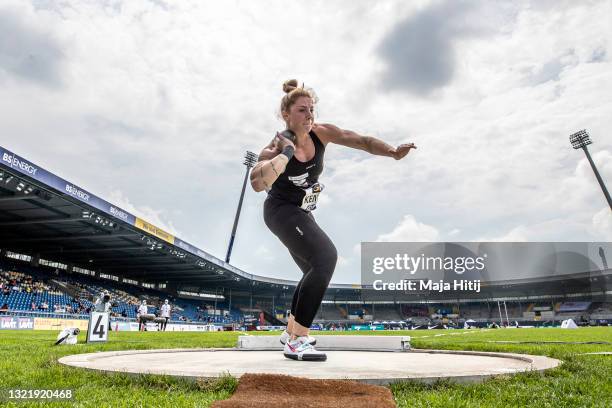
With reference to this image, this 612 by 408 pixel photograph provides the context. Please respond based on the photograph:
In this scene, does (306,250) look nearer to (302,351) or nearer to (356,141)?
(302,351)

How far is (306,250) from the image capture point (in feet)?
12.6

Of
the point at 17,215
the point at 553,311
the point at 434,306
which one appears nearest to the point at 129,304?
the point at 17,215

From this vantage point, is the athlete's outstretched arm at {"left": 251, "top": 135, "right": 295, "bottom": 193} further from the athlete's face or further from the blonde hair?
the blonde hair

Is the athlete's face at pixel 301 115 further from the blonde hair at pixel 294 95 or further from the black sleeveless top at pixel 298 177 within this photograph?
the black sleeveless top at pixel 298 177

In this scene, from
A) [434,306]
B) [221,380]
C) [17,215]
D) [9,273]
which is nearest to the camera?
[221,380]

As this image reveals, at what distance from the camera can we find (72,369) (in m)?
2.96

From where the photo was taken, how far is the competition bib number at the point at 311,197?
411cm

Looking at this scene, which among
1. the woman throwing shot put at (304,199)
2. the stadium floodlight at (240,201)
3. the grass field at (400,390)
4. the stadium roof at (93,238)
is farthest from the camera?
the stadium floodlight at (240,201)

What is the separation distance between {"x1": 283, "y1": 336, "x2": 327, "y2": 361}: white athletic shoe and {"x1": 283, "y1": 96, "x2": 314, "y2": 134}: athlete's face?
5.86 ft

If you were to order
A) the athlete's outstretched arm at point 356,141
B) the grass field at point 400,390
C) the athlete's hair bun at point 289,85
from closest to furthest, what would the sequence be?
1. the grass field at point 400,390
2. the athlete's outstretched arm at point 356,141
3. the athlete's hair bun at point 289,85

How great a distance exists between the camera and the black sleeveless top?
13.0 feet

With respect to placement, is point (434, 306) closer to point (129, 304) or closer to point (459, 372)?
point (129, 304)

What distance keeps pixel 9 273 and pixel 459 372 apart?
116 ft

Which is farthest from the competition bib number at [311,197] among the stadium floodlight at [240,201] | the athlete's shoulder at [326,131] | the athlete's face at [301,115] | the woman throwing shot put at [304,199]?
the stadium floodlight at [240,201]
